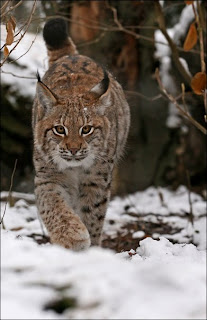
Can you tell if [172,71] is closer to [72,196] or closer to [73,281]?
[72,196]

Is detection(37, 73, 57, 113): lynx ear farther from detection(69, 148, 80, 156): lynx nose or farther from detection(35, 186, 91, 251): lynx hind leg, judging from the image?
detection(35, 186, 91, 251): lynx hind leg

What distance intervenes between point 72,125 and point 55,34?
1679 mm

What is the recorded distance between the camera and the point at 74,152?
14.5 feet

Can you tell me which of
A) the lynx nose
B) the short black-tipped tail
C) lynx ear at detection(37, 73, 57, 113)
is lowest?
the lynx nose

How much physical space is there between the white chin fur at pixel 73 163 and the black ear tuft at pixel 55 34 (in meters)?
1.72


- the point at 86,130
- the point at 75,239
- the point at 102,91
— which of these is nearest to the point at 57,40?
the point at 102,91

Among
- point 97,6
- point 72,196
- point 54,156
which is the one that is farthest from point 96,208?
point 97,6

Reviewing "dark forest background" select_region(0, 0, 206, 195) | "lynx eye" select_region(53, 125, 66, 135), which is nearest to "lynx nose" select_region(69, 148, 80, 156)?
"lynx eye" select_region(53, 125, 66, 135)

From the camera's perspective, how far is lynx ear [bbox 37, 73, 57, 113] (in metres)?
4.61

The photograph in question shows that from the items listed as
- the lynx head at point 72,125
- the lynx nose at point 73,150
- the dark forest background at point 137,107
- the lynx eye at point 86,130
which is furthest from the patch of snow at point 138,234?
the lynx nose at point 73,150

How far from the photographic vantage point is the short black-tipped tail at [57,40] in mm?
5918

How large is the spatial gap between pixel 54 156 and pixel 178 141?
13.3 feet

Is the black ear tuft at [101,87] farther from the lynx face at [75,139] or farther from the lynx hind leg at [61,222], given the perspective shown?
the lynx hind leg at [61,222]

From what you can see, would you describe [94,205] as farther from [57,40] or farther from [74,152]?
[57,40]
